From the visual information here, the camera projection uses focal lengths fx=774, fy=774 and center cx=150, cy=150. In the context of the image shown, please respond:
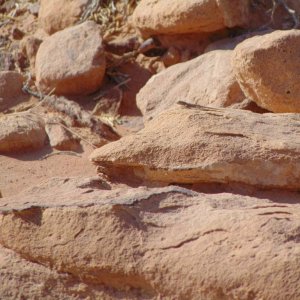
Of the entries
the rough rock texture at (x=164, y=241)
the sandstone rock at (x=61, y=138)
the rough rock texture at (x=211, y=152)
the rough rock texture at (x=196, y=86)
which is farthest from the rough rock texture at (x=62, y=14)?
the rough rock texture at (x=164, y=241)

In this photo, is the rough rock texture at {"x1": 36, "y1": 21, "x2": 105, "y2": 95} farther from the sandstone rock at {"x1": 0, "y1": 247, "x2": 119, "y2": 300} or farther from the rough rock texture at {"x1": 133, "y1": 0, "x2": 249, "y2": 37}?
the sandstone rock at {"x1": 0, "y1": 247, "x2": 119, "y2": 300}

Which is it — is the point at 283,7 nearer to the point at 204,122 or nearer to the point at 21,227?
the point at 204,122

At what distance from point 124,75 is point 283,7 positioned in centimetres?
121

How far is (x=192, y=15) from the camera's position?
504cm

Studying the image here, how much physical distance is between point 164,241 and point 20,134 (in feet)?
7.21

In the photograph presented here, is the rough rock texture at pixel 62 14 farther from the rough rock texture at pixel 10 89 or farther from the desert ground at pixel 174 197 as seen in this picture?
the desert ground at pixel 174 197

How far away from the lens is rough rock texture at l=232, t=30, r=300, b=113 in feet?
12.4

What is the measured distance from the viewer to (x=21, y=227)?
2.40 m

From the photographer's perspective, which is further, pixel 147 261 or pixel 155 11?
pixel 155 11

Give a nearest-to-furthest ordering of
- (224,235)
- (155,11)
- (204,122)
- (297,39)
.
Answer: (224,235) < (204,122) < (297,39) < (155,11)

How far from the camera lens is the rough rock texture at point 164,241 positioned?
2.11 m

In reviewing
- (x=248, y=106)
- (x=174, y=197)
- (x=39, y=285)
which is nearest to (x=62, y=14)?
(x=248, y=106)

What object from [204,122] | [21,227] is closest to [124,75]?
[204,122]

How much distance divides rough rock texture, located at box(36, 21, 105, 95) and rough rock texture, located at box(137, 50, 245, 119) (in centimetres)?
62
